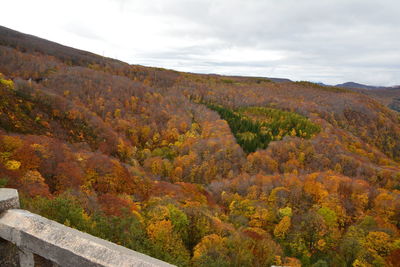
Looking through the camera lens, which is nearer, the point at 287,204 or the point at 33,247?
the point at 33,247

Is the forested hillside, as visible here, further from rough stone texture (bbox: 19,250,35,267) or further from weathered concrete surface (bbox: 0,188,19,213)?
rough stone texture (bbox: 19,250,35,267)

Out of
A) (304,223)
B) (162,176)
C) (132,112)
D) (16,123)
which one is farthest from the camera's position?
(132,112)

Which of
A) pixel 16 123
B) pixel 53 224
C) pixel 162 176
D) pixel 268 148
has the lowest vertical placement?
pixel 162 176

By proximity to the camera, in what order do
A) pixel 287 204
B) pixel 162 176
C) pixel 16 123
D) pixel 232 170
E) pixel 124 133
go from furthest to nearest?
pixel 124 133 < pixel 232 170 < pixel 162 176 < pixel 287 204 < pixel 16 123

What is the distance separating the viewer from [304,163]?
119250mm

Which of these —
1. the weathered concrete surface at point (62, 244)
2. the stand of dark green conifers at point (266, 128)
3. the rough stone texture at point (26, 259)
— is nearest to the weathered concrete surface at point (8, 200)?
the weathered concrete surface at point (62, 244)

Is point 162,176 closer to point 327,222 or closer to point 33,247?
point 327,222

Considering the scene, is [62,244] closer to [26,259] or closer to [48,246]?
[48,246]

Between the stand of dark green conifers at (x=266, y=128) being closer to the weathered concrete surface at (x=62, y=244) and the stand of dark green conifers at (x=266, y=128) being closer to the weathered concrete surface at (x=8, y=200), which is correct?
the weathered concrete surface at (x=8, y=200)

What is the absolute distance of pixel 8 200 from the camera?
5020mm

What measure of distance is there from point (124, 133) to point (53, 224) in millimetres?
132087

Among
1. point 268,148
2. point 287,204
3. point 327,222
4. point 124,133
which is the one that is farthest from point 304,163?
point 124,133

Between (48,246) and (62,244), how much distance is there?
0.90 feet

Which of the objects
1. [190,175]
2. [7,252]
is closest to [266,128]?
[190,175]
